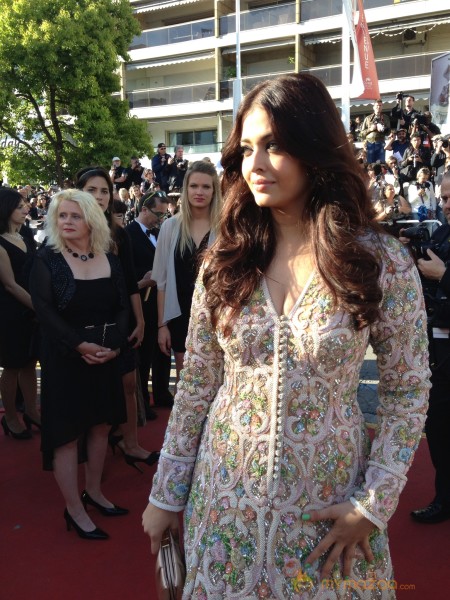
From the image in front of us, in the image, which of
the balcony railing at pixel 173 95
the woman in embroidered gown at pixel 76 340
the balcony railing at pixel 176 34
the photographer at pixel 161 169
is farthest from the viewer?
the balcony railing at pixel 173 95

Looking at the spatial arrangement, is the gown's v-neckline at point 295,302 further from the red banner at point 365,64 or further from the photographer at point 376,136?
the red banner at point 365,64

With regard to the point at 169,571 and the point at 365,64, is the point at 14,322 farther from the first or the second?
the point at 365,64

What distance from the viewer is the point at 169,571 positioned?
1479mm

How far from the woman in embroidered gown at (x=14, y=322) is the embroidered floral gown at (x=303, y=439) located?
3495 mm

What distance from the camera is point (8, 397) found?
472 cm

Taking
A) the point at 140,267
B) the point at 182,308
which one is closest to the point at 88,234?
the point at 182,308

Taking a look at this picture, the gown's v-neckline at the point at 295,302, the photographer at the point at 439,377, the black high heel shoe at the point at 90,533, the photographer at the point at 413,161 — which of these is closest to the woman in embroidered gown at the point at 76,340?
the black high heel shoe at the point at 90,533

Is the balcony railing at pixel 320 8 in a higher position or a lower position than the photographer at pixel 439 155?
higher

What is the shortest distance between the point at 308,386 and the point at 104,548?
2267 mm

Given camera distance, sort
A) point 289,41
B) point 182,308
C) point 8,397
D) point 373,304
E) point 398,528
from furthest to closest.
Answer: point 289,41
point 8,397
point 182,308
point 398,528
point 373,304

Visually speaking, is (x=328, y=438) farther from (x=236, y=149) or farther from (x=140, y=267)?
(x=140, y=267)

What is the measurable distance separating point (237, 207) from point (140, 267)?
11.9ft

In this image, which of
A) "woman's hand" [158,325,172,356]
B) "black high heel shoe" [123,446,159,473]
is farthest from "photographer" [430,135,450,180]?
"black high heel shoe" [123,446,159,473]

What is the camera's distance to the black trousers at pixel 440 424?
11.0 ft
